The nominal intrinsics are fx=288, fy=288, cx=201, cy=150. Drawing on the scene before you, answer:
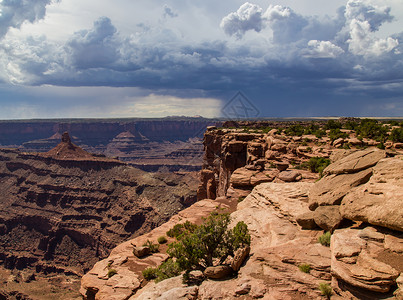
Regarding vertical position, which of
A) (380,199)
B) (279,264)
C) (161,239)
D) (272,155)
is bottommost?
(161,239)

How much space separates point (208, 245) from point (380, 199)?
7676 millimetres

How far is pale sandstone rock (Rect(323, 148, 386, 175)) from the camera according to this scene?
1484cm

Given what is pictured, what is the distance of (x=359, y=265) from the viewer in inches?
372

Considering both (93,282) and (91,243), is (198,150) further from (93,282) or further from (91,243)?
(93,282)

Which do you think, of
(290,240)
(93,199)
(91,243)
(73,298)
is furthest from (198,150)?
(290,240)

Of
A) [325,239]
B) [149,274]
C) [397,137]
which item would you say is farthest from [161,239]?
[397,137]

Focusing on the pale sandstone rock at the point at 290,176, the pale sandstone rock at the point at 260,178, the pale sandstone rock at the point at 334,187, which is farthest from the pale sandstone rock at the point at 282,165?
the pale sandstone rock at the point at 334,187

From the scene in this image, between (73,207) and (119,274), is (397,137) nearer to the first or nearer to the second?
(119,274)

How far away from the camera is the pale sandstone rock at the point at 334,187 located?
14.0m

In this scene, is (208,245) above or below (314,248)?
below

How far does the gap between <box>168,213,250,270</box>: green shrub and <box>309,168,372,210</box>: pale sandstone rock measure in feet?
14.1

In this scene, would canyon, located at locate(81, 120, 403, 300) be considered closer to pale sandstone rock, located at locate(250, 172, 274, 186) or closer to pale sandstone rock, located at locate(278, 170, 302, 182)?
pale sandstone rock, located at locate(278, 170, 302, 182)

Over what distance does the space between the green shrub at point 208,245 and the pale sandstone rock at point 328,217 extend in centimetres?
341

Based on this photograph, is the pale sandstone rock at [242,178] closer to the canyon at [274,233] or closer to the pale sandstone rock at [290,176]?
the canyon at [274,233]
